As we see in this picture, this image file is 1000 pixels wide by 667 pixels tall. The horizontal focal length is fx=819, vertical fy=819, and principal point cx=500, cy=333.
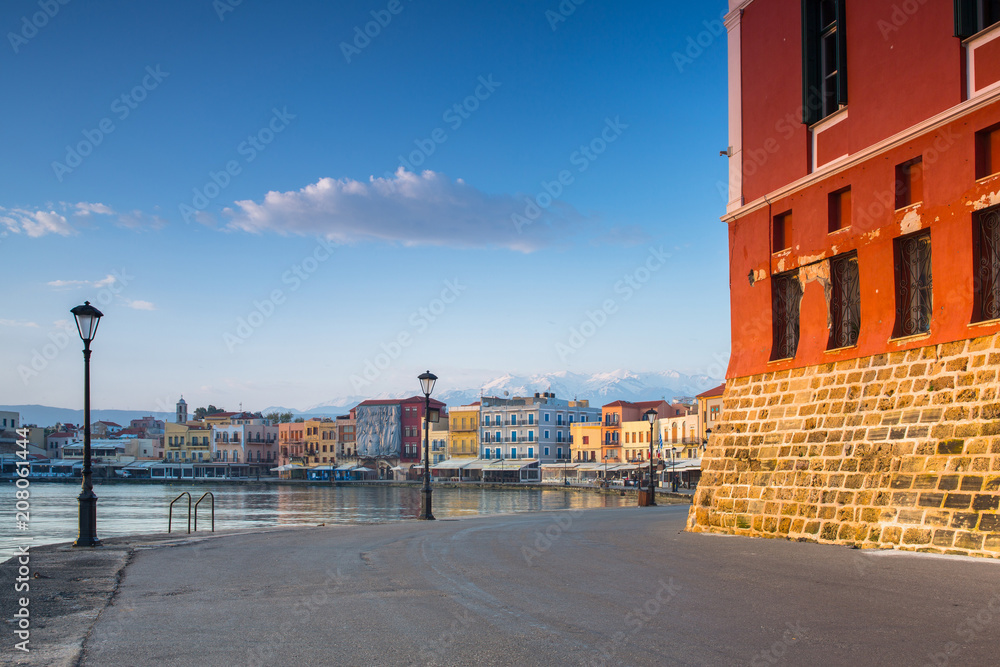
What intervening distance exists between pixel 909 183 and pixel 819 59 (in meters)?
3.80

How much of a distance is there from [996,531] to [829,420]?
13.6ft

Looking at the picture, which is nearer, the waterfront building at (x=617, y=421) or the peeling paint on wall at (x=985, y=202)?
the peeling paint on wall at (x=985, y=202)

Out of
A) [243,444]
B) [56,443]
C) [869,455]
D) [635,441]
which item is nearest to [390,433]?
[243,444]

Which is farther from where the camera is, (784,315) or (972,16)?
(784,315)

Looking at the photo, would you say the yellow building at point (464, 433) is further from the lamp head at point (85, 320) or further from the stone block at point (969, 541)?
the stone block at point (969, 541)

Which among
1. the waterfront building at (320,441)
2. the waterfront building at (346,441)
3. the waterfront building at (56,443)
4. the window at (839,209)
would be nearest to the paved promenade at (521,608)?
the window at (839,209)

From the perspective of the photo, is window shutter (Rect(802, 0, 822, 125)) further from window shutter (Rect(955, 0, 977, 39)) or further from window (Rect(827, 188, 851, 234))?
window shutter (Rect(955, 0, 977, 39))

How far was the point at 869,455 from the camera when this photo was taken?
13.2 m

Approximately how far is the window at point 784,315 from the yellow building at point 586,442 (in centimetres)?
9091

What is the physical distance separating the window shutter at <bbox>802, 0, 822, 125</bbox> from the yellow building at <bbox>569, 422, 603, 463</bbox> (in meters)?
92.6

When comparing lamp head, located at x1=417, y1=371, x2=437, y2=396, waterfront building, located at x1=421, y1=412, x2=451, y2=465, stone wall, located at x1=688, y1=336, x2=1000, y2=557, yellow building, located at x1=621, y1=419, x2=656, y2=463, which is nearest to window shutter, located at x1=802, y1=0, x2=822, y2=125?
stone wall, located at x1=688, y1=336, x2=1000, y2=557

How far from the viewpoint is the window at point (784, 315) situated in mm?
16500

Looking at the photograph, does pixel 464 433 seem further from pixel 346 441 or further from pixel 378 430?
pixel 346 441

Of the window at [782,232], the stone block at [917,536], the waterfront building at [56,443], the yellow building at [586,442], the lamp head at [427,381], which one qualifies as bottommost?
the waterfront building at [56,443]
